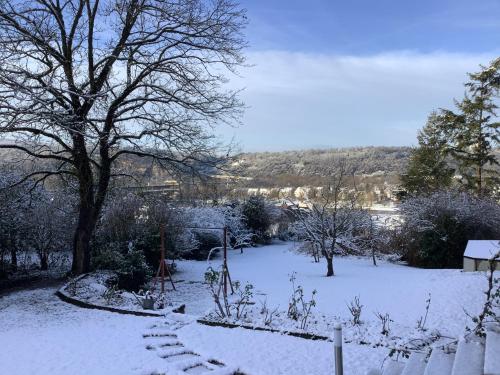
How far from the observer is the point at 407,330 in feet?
23.6

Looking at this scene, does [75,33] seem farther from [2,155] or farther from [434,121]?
[434,121]

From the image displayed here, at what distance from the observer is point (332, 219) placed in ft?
53.9

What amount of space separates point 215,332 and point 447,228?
12.5 meters

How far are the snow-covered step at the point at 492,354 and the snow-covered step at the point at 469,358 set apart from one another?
134 mm

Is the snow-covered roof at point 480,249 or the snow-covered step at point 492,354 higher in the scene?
the snow-covered step at point 492,354

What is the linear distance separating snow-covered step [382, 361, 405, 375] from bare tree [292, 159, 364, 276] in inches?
394

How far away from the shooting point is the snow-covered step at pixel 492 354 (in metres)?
3.28

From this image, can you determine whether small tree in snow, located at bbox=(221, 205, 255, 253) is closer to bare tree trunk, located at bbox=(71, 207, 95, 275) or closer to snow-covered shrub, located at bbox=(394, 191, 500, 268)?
snow-covered shrub, located at bbox=(394, 191, 500, 268)

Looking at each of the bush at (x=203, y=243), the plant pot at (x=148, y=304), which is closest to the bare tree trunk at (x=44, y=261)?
the bush at (x=203, y=243)

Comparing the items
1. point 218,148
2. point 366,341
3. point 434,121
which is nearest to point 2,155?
point 218,148

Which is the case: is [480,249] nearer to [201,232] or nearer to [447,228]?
[447,228]

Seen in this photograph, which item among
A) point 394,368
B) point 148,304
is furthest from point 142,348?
point 394,368

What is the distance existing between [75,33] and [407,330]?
9.90 meters

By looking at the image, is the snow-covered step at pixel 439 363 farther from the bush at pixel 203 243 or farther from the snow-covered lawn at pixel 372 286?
the bush at pixel 203 243
